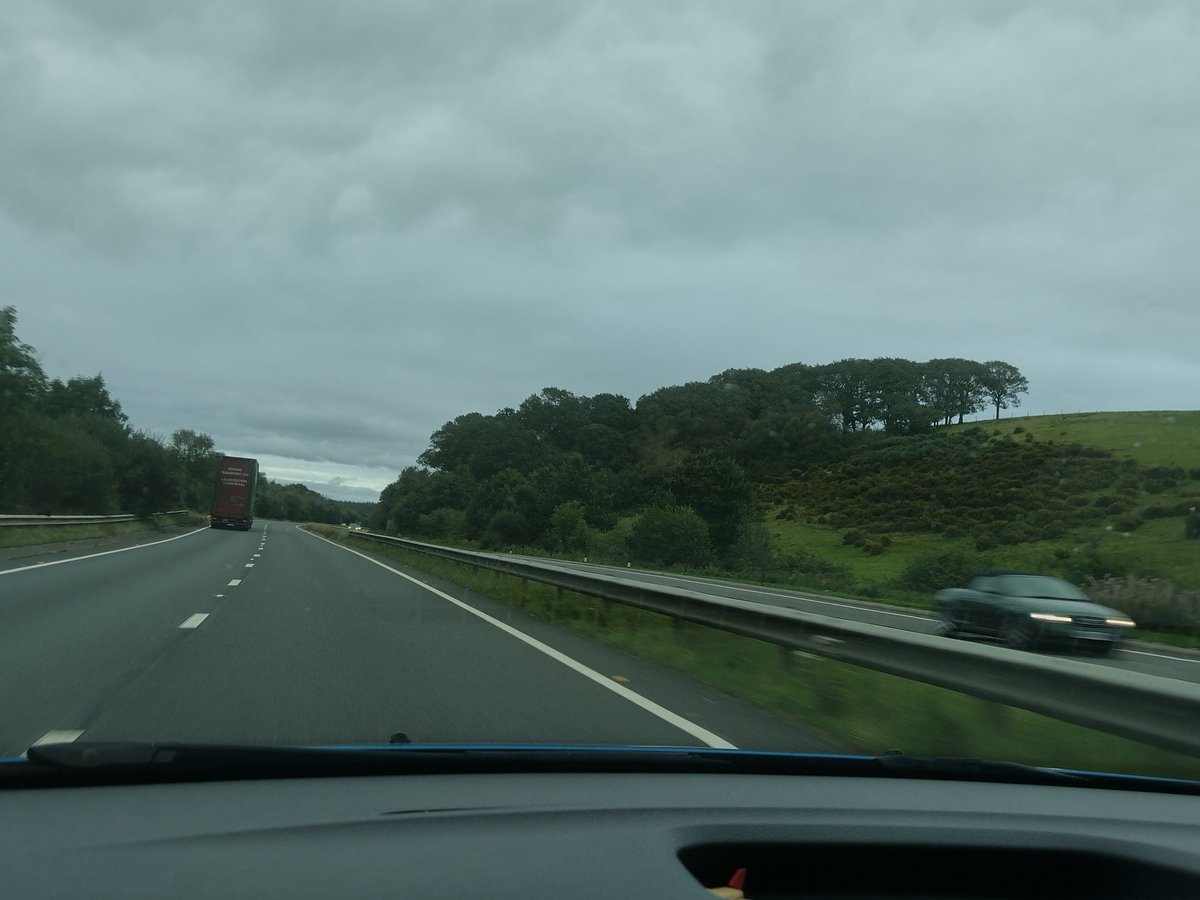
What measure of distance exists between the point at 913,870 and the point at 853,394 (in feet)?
83.9

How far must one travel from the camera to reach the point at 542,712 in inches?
287

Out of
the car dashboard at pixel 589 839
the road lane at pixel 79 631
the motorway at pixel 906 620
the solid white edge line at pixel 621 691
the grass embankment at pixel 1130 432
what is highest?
the grass embankment at pixel 1130 432

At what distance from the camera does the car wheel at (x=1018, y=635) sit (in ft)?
50.6

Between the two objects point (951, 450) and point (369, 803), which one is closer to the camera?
point (369, 803)

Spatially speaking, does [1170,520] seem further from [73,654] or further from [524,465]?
[524,465]

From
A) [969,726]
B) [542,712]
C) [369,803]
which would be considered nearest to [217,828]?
[369,803]

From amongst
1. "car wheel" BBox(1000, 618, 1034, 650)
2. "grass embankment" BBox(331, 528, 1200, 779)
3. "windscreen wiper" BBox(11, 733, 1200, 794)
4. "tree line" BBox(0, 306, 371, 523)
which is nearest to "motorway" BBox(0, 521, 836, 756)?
"grass embankment" BBox(331, 528, 1200, 779)

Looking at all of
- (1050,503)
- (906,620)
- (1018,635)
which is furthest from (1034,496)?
(1018,635)

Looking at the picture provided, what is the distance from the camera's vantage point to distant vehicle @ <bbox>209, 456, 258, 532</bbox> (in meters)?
60.7

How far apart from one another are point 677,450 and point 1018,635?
88.1ft

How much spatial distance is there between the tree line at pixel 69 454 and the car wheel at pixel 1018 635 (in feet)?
139

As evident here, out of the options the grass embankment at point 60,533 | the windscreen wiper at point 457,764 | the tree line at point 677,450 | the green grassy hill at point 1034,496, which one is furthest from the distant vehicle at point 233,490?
the windscreen wiper at point 457,764

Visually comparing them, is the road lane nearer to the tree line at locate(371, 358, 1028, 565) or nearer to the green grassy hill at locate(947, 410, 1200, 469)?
the tree line at locate(371, 358, 1028, 565)

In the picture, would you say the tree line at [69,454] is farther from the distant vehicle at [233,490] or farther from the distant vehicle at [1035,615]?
the distant vehicle at [1035,615]
